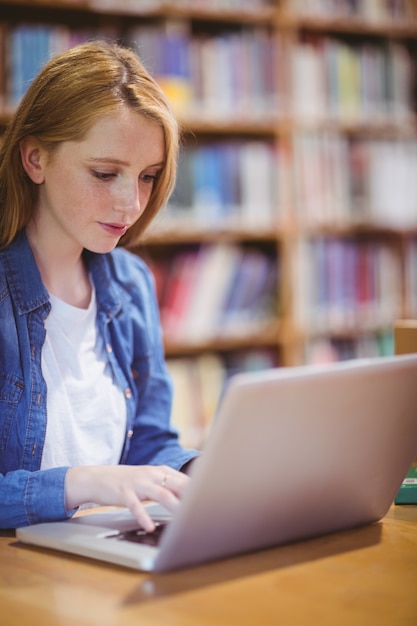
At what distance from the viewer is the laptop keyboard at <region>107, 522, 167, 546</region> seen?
3.43 ft

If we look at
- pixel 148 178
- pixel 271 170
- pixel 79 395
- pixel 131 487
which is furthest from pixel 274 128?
pixel 131 487

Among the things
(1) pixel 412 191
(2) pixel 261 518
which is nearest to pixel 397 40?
(1) pixel 412 191

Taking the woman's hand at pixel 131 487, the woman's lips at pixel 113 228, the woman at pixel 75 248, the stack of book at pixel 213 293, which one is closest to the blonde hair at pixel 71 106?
the woman at pixel 75 248

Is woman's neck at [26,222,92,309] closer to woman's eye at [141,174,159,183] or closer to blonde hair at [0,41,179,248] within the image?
blonde hair at [0,41,179,248]

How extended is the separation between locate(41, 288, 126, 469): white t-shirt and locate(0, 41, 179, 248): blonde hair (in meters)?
0.18

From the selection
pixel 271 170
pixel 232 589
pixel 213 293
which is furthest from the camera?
pixel 271 170

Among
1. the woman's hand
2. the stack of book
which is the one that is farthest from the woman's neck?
the stack of book

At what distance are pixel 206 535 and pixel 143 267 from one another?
2.71 ft

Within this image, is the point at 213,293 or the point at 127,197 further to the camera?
the point at 213,293

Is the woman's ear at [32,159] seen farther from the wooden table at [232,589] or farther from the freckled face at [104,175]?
the wooden table at [232,589]

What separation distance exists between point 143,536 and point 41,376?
45 centimetres

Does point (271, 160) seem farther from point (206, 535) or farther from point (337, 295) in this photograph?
point (206, 535)

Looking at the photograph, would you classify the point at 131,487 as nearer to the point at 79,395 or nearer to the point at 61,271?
the point at 79,395

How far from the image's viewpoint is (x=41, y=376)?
144 centimetres
